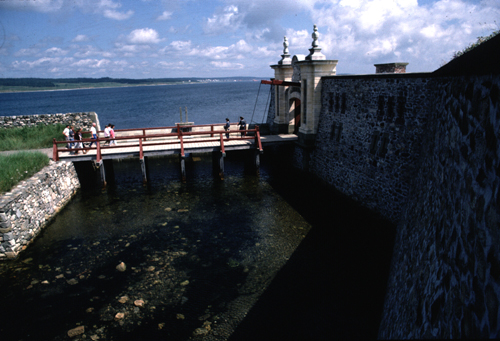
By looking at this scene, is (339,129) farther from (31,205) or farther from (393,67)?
(31,205)

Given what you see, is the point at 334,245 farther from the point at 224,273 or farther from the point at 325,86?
the point at 325,86

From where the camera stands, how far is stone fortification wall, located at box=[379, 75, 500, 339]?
7.93 ft

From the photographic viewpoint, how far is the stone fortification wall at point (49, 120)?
23797 mm

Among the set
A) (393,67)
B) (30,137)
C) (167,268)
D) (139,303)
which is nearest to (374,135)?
(393,67)

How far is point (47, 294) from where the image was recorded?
8922 millimetres

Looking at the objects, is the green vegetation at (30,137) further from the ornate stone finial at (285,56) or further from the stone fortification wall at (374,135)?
the stone fortification wall at (374,135)

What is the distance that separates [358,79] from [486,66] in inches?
480

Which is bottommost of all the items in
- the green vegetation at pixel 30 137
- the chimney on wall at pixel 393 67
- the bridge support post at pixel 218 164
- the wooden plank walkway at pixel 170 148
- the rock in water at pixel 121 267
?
the rock in water at pixel 121 267

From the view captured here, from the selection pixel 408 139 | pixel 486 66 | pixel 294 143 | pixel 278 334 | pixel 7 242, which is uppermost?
pixel 486 66

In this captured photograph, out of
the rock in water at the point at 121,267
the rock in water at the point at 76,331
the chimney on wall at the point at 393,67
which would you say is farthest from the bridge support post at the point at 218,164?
the rock in water at the point at 76,331

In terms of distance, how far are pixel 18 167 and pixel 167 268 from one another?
363 inches

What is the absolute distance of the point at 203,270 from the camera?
988cm

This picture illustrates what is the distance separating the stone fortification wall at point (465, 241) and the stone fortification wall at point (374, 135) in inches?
288

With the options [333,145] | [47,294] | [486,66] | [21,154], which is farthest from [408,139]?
[21,154]
